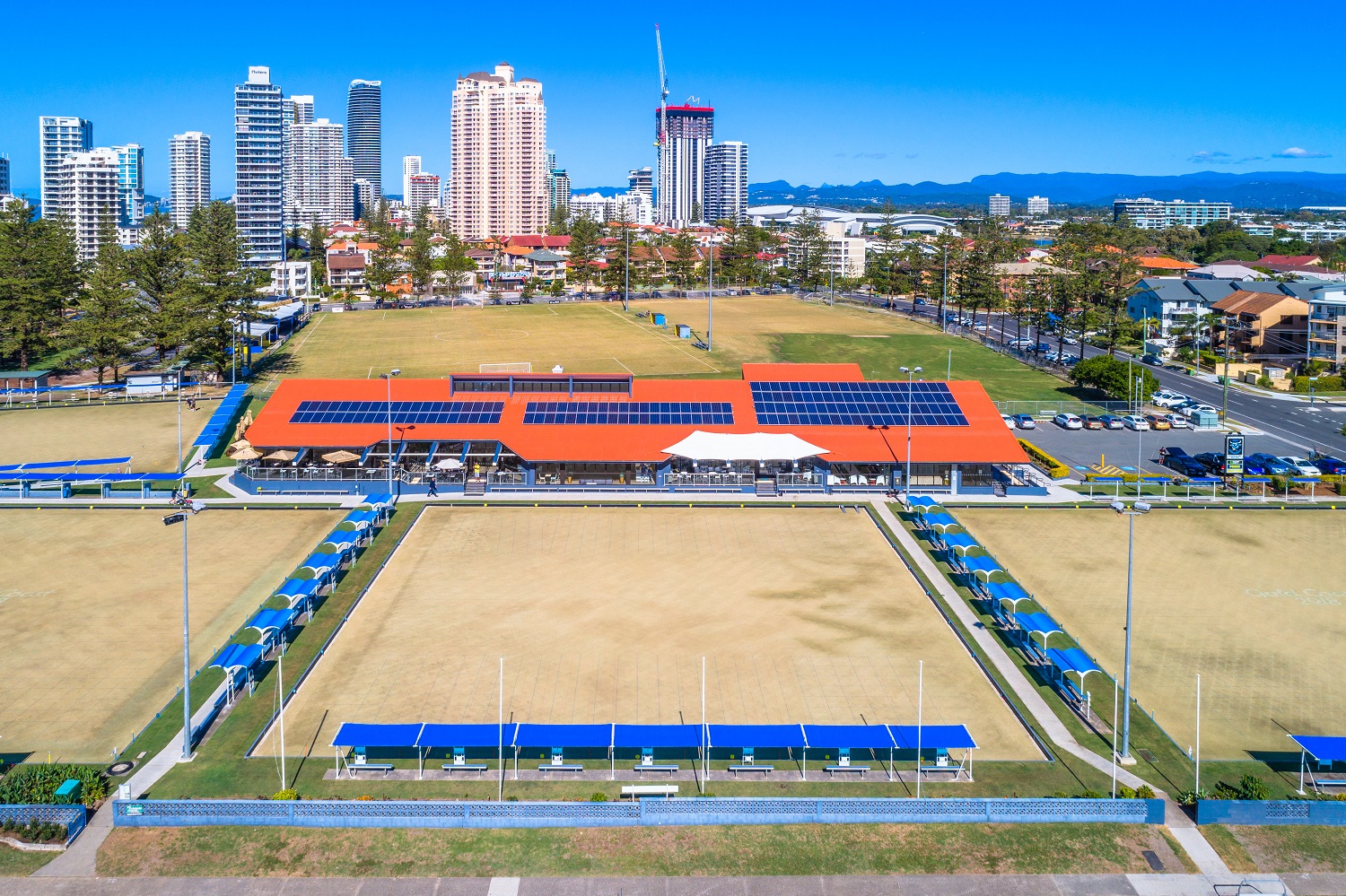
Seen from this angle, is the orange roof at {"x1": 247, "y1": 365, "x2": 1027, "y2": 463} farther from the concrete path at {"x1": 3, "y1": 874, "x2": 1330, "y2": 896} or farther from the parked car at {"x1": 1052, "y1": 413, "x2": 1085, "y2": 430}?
the concrete path at {"x1": 3, "y1": 874, "x2": 1330, "y2": 896}

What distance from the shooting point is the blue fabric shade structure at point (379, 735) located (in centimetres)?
2845

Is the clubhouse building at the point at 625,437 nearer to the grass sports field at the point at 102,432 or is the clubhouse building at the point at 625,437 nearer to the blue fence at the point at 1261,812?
the grass sports field at the point at 102,432

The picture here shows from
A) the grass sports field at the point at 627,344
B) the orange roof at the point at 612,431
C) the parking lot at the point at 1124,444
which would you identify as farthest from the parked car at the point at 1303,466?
the grass sports field at the point at 627,344

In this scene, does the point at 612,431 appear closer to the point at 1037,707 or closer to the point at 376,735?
the point at 1037,707

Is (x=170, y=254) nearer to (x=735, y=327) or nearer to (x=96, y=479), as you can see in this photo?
(x=96, y=479)

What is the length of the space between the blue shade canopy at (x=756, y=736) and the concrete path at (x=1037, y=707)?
7.77 meters

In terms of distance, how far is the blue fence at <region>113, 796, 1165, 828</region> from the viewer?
85.5ft

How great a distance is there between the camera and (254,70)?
195 meters

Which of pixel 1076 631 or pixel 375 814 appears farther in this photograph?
pixel 1076 631

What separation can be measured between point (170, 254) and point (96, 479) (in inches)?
1253

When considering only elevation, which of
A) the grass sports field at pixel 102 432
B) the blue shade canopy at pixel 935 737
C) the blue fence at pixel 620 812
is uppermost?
the grass sports field at pixel 102 432

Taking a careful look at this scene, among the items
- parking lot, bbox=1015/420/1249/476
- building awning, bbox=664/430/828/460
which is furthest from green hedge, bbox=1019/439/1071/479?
building awning, bbox=664/430/828/460

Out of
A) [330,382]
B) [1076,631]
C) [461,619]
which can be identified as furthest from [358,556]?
[1076,631]

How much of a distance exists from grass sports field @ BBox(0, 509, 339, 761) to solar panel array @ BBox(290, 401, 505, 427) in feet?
32.1
